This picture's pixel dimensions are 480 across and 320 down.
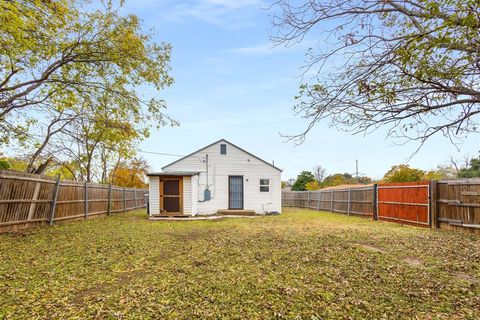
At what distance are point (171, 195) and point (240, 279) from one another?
11530 millimetres

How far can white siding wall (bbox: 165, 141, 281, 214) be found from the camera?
57.2 feet

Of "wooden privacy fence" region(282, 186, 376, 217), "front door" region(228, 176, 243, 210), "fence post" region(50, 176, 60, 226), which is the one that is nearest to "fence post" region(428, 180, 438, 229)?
"wooden privacy fence" region(282, 186, 376, 217)

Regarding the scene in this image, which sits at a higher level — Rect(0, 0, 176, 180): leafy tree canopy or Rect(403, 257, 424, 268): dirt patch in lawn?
Rect(0, 0, 176, 180): leafy tree canopy

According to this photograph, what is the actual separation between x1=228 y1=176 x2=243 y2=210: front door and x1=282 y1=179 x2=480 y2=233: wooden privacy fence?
605cm

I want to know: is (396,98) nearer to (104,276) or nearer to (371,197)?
(104,276)

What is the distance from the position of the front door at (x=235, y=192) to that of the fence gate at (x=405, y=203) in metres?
7.56

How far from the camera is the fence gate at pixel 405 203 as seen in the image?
33.8 ft

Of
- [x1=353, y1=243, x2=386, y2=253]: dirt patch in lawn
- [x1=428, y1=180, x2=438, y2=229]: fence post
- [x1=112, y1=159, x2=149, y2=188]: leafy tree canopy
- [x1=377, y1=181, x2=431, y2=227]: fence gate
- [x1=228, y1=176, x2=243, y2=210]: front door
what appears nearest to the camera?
[x1=353, y1=243, x2=386, y2=253]: dirt patch in lawn

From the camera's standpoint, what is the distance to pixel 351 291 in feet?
12.0

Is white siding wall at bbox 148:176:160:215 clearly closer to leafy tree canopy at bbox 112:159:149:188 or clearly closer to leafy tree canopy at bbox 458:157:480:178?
leafy tree canopy at bbox 112:159:149:188

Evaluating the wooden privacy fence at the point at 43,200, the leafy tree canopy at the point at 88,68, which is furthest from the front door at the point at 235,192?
the leafy tree canopy at the point at 88,68

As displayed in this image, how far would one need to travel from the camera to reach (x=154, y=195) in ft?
48.6

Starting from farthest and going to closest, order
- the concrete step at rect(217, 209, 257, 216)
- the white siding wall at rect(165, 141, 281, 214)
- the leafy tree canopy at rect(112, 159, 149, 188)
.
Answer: the leafy tree canopy at rect(112, 159, 149, 188) → the white siding wall at rect(165, 141, 281, 214) → the concrete step at rect(217, 209, 257, 216)

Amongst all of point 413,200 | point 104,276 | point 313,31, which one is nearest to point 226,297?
point 104,276
